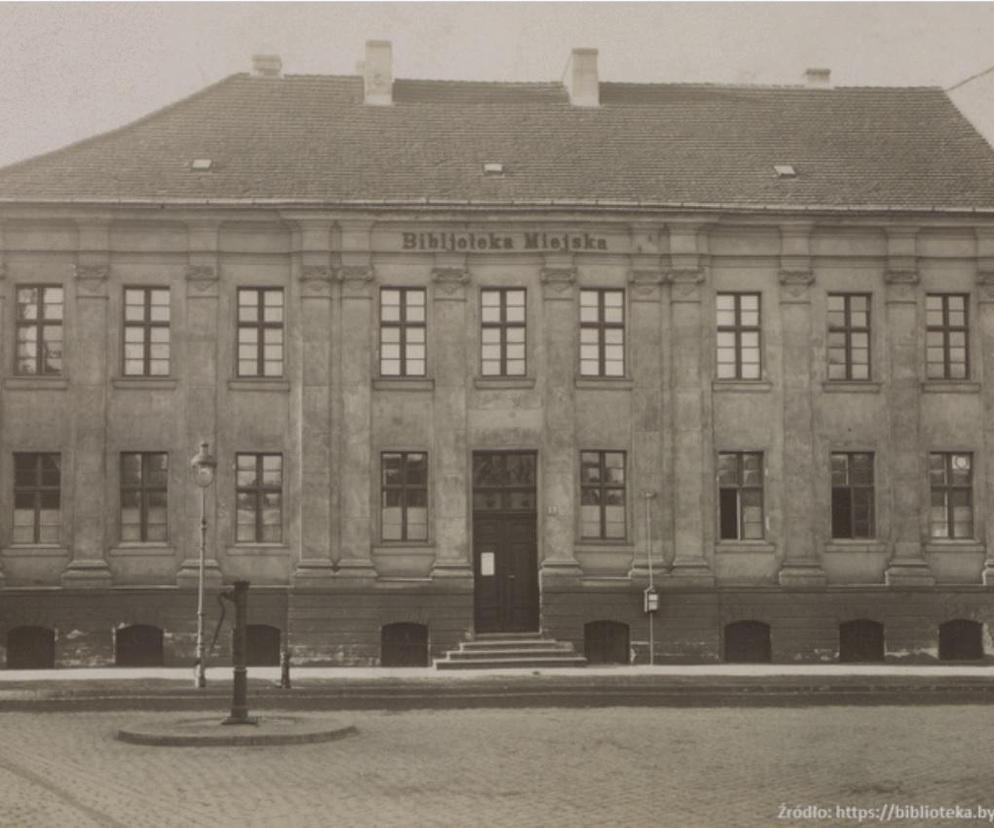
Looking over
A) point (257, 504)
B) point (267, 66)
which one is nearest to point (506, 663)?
point (257, 504)

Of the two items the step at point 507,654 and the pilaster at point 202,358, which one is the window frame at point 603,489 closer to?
the step at point 507,654

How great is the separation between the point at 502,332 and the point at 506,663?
6754mm

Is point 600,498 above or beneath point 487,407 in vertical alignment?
beneath

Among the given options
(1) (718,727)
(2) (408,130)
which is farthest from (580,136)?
(1) (718,727)

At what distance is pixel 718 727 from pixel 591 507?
1317 cm

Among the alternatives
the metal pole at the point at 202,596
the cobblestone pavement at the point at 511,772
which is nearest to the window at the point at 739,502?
the metal pole at the point at 202,596

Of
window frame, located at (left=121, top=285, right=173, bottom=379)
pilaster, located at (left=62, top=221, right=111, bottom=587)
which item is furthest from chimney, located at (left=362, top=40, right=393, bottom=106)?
pilaster, located at (left=62, top=221, right=111, bottom=587)

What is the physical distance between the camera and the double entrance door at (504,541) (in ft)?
108

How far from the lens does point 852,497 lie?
3341 centimetres

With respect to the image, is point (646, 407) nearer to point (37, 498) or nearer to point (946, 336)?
point (946, 336)

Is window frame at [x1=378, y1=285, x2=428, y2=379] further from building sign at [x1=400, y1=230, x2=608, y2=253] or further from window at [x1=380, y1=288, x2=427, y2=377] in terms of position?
building sign at [x1=400, y1=230, x2=608, y2=253]

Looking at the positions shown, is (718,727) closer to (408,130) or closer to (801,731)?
(801,731)

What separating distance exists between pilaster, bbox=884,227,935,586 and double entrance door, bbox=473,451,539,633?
7.31 meters

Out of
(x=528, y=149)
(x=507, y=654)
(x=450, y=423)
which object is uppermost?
(x=528, y=149)
